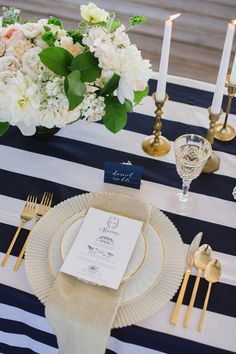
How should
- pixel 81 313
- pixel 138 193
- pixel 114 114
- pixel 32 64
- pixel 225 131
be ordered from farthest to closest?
pixel 225 131 < pixel 138 193 < pixel 114 114 < pixel 32 64 < pixel 81 313

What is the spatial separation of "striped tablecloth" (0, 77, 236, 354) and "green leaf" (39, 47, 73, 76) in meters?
0.37

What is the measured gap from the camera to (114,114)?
1.21 m

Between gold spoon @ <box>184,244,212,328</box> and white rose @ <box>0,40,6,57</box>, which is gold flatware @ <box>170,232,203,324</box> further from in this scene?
white rose @ <box>0,40,6,57</box>

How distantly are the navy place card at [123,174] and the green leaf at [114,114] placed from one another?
0.12m

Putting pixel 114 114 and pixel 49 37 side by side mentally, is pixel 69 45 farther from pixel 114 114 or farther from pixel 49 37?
pixel 114 114

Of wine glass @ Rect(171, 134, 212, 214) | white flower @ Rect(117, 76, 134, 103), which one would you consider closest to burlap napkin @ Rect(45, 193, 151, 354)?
wine glass @ Rect(171, 134, 212, 214)

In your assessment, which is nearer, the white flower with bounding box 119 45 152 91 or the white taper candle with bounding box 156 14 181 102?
the white flower with bounding box 119 45 152 91

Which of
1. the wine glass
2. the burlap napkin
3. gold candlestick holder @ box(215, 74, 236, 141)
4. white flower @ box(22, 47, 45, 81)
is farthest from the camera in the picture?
gold candlestick holder @ box(215, 74, 236, 141)

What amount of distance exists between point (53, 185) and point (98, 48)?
1.44 feet

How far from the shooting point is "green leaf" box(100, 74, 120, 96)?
3.70ft

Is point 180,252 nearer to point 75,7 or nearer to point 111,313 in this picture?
point 111,313

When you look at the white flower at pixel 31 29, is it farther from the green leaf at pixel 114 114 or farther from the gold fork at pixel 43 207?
the gold fork at pixel 43 207

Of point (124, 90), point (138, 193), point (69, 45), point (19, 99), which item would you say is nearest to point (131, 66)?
point (124, 90)

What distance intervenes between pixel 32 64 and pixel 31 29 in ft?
0.45
